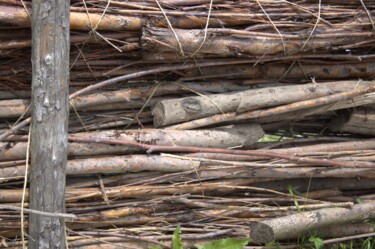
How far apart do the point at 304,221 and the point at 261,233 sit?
0.85ft

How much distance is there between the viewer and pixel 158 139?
9.18 feet

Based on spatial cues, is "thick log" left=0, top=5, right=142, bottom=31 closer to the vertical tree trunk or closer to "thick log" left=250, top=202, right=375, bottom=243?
the vertical tree trunk

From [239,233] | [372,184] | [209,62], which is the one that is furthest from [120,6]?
[372,184]

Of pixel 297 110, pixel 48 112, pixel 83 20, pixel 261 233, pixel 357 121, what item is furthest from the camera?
pixel 357 121

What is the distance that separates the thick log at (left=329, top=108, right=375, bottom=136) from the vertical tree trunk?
1.57 metres

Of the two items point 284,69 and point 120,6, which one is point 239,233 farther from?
point 120,6

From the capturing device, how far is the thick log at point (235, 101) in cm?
284

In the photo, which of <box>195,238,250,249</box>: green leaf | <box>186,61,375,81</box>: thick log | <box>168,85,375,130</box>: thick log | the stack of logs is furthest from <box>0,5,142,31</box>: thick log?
<box>195,238,250,249</box>: green leaf

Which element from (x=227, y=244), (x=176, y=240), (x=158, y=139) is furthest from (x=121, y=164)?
(x=227, y=244)

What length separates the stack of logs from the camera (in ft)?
8.82

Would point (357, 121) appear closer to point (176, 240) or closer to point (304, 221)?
point (304, 221)

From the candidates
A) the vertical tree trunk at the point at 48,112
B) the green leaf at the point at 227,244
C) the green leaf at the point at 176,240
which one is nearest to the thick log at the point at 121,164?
the vertical tree trunk at the point at 48,112

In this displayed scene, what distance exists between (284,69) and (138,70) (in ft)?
2.62

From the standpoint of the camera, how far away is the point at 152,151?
2760mm
